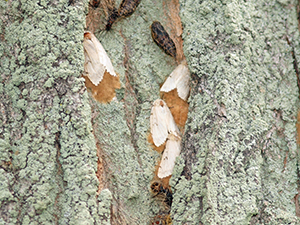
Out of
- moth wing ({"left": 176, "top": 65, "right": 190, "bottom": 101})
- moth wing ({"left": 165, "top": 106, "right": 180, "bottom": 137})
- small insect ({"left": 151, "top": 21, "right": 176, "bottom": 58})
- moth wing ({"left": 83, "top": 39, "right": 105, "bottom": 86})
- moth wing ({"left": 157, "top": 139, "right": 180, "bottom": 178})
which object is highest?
small insect ({"left": 151, "top": 21, "right": 176, "bottom": 58})

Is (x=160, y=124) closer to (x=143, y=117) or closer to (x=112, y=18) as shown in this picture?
(x=143, y=117)

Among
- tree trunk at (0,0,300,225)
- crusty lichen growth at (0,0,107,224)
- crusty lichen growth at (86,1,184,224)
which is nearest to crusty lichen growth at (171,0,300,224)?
tree trunk at (0,0,300,225)

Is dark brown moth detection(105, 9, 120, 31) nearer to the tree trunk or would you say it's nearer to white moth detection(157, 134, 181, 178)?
the tree trunk

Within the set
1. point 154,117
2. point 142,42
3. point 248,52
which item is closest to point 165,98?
point 154,117

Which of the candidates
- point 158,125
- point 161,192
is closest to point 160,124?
point 158,125

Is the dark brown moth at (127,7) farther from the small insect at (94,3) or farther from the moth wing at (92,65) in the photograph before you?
the moth wing at (92,65)

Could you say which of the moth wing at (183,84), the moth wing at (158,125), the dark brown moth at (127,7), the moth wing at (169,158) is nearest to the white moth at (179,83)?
the moth wing at (183,84)
